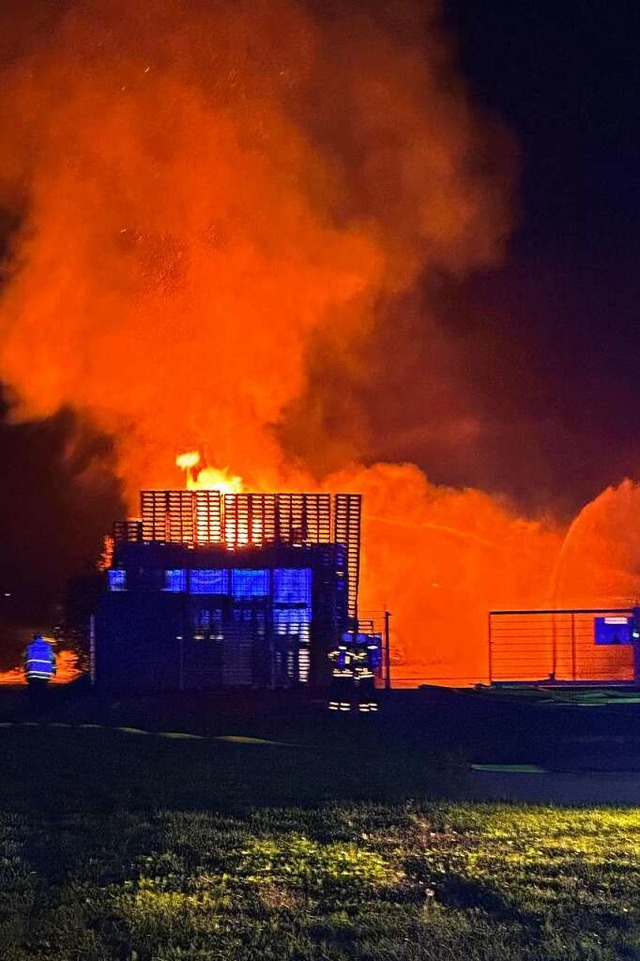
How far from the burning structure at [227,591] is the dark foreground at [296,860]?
12534 millimetres

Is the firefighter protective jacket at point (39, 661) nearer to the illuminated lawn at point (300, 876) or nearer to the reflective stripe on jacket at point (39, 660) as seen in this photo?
the reflective stripe on jacket at point (39, 660)

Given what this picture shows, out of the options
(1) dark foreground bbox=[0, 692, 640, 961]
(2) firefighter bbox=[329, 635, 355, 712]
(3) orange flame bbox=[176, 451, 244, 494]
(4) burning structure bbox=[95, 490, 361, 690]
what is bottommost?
(1) dark foreground bbox=[0, 692, 640, 961]

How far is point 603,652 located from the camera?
97.7 ft

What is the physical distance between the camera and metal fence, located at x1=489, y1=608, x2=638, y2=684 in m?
26.6

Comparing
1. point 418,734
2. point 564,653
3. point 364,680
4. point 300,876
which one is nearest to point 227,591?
point 364,680

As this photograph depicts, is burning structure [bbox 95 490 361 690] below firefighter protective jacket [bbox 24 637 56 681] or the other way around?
the other way around

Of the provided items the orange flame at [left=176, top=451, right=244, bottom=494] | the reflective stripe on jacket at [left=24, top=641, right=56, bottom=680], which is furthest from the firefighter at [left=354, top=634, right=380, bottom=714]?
the orange flame at [left=176, top=451, right=244, bottom=494]

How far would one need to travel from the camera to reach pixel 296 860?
7125 millimetres

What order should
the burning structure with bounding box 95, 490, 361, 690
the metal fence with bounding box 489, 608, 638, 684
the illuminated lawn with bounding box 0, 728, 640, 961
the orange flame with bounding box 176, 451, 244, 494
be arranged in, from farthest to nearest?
1. the orange flame with bounding box 176, 451, 244, 494
2. the metal fence with bounding box 489, 608, 638, 684
3. the burning structure with bounding box 95, 490, 361, 690
4. the illuminated lawn with bounding box 0, 728, 640, 961

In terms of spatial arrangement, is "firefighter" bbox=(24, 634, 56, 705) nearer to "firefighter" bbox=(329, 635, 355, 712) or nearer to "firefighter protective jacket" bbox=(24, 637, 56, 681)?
"firefighter protective jacket" bbox=(24, 637, 56, 681)

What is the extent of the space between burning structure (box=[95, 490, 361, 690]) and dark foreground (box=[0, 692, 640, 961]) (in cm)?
1253

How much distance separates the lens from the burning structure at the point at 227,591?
86.0 feet

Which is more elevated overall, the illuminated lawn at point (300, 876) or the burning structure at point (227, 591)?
the burning structure at point (227, 591)

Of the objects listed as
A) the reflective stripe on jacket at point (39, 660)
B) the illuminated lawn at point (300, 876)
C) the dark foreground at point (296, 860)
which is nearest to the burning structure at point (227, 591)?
the reflective stripe on jacket at point (39, 660)
